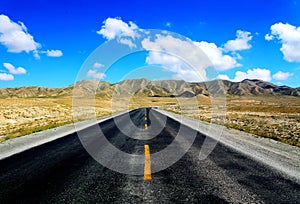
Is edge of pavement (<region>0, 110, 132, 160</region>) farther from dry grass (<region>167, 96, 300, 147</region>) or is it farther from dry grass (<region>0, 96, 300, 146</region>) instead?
dry grass (<region>167, 96, 300, 147</region>)

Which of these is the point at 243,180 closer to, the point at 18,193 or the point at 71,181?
the point at 71,181

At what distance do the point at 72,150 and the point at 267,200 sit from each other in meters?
6.50

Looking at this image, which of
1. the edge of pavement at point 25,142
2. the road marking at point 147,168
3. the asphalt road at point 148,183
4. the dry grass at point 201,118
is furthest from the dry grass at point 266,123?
the edge of pavement at point 25,142

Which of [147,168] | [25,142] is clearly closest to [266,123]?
[147,168]

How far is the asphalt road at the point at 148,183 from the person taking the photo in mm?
3754

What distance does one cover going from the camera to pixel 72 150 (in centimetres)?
786

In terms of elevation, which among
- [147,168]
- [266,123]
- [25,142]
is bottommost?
[266,123]

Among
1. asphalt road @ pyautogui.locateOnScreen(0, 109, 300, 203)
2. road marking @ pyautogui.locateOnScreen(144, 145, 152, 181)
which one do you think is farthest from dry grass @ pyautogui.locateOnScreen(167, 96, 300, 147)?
road marking @ pyautogui.locateOnScreen(144, 145, 152, 181)

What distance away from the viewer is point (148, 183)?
4.46m

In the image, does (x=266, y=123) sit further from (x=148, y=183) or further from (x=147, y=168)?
(x=148, y=183)

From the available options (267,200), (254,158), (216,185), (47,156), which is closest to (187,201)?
(216,185)

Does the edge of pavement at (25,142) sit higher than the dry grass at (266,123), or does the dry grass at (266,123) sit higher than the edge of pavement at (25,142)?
the edge of pavement at (25,142)

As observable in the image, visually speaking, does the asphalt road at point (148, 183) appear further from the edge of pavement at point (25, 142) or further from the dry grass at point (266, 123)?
the dry grass at point (266, 123)

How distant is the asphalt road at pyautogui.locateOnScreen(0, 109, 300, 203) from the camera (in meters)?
3.75
